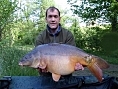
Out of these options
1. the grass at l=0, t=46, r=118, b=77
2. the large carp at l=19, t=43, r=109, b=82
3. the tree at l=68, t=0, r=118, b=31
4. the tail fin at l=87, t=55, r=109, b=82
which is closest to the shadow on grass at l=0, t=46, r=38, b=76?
the grass at l=0, t=46, r=118, b=77

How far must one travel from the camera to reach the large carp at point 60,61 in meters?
2.43

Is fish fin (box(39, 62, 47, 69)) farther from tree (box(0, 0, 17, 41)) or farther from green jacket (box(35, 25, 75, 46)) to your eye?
tree (box(0, 0, 17, 41))

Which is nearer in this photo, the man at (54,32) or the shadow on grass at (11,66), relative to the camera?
the man at (54,32)

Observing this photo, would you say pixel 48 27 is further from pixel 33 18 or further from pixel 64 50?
pixel 33 18

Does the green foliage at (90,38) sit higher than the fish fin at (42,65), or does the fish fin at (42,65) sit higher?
the fish fin at (42,65)

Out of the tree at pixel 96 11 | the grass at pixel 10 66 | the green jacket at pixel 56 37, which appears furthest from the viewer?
the tree at pixel 96 11

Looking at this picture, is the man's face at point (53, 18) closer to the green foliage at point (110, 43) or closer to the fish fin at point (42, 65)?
the fish fin at point (42, 65)

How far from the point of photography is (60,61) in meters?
2.44

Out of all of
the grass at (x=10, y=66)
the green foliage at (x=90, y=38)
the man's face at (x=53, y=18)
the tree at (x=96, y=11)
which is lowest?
the green foliage at (x=90, y=38)

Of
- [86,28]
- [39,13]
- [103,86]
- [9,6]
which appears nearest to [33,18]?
[39,13]

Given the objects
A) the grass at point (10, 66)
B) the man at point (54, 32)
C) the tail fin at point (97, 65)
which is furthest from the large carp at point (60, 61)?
the grass at point (10, 66)

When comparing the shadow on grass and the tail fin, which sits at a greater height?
the tail fin

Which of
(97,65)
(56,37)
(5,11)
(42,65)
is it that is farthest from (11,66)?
(5,11)

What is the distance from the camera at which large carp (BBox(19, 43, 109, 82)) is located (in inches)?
95.8
